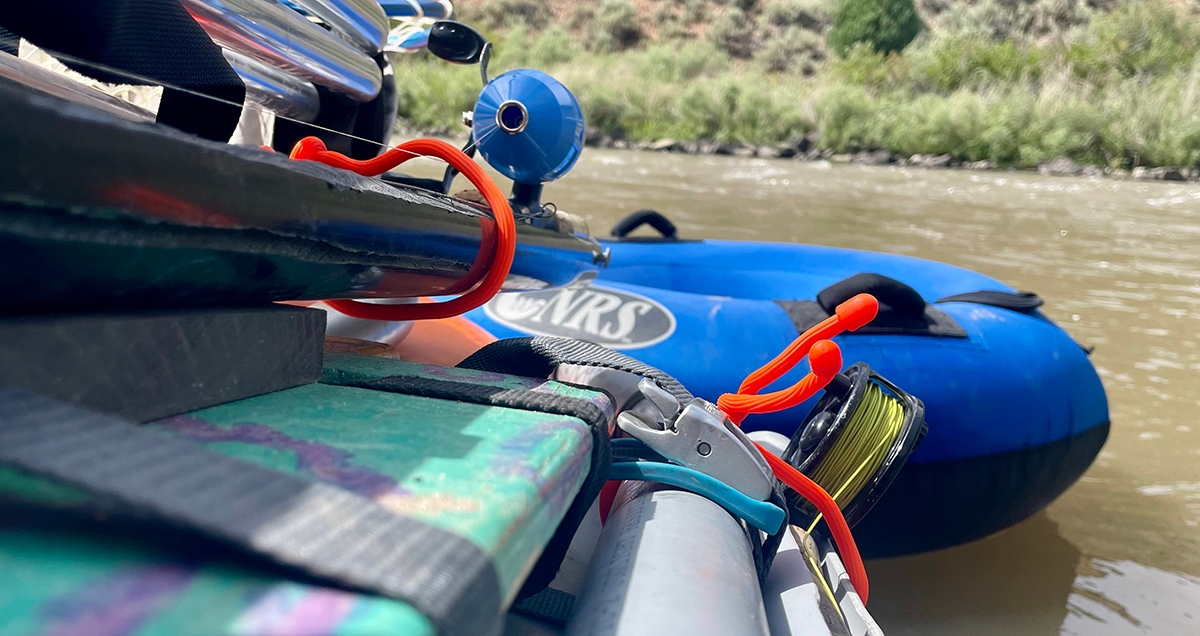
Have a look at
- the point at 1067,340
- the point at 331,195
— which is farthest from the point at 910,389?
the point at 331,195

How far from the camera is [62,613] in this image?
29 centimetres

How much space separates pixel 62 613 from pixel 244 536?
0.06 metres

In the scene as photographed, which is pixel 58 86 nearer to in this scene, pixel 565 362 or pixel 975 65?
pixel 565 362

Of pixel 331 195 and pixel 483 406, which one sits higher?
pixel 331 195

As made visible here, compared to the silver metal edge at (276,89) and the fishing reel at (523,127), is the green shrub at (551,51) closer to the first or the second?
the fishing reel at (523,127)

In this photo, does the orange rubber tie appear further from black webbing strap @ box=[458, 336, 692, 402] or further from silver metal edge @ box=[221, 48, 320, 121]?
silver metal edge @ box=[221, 48, 320, 121]

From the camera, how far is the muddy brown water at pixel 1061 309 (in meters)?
1.57

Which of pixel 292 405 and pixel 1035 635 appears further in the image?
pixel 1035 635

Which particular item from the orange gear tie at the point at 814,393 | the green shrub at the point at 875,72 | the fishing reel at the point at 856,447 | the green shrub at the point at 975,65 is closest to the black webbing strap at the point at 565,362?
the orange gear tie at the point at 814,393

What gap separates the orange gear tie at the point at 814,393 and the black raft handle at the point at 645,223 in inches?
67.0

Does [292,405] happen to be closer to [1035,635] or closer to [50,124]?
[50,124]

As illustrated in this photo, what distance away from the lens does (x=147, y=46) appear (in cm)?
61

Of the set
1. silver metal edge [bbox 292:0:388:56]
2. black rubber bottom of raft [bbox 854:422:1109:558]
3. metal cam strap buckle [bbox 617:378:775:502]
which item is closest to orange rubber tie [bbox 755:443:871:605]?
metal cam strap buckle [bbox 617:378:775:502]

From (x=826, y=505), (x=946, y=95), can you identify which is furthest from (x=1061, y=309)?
(x=946, y=95)
